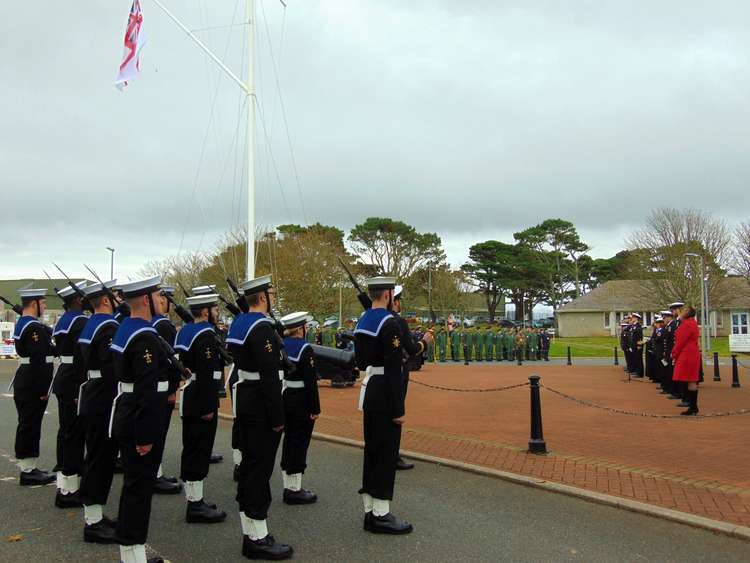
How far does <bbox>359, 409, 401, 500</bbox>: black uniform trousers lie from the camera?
17.8 ft

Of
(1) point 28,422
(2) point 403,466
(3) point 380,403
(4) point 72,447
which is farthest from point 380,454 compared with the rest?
(1) point 28,422

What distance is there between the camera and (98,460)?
523cm

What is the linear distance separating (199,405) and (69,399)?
1.47 metres

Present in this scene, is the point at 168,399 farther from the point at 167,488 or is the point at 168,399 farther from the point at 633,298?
the point at 633,298

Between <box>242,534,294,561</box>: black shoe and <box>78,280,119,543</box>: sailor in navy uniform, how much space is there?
1.17 metres

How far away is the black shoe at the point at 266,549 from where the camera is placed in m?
4.75

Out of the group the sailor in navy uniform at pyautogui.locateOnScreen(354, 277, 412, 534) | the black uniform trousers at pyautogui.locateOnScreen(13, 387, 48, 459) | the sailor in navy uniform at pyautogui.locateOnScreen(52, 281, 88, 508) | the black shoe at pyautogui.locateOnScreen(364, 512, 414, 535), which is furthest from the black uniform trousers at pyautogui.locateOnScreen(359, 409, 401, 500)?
the black uniform trousers at pyautogui.locateOnScreen(13, 387, 48, 459)

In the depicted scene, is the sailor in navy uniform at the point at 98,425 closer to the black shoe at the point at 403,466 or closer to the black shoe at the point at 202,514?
the black shoe at the point at 202,514

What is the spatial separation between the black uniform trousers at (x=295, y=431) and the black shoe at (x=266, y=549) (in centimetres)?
151

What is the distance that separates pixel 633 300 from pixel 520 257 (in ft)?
42.6

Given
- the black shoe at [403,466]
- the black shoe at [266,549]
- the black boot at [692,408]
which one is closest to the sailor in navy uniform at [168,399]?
the black shoe at [266,549]

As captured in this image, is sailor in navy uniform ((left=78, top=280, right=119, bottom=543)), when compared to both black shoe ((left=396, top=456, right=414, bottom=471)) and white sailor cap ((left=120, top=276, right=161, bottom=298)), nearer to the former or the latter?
white sailor cap ((left=120, top=276, right=161, bottom=298))

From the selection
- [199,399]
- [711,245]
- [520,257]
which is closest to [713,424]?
[199,399]

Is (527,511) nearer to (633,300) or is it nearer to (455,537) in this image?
(455,537)
